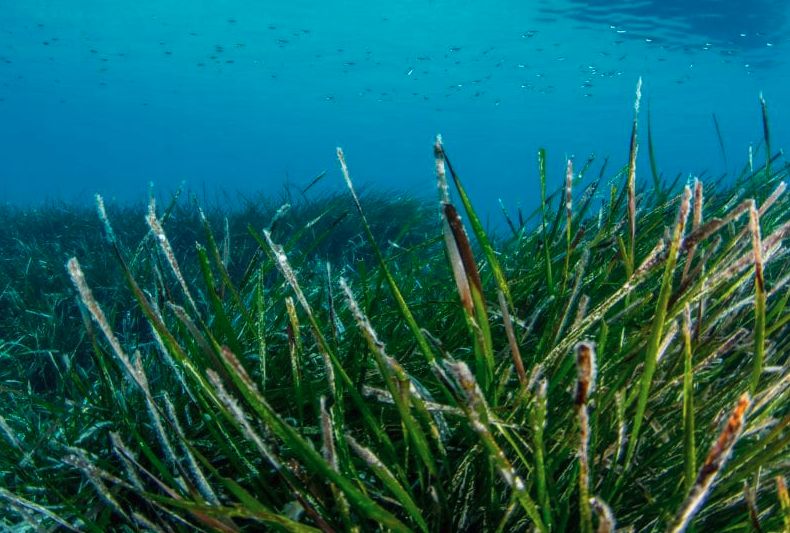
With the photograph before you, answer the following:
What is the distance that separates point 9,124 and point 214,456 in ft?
496

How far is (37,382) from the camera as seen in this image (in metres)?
3.41

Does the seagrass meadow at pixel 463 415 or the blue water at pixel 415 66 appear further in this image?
the blue water at pixel 415 66

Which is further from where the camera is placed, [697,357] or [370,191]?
[370,191]

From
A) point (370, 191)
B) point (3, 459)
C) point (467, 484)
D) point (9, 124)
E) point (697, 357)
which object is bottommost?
point (9, 124)

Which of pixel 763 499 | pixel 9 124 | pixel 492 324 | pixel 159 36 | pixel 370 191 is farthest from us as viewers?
pixel 9 124

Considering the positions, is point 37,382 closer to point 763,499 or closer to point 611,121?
point 763,499

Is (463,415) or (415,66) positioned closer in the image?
(463,415)

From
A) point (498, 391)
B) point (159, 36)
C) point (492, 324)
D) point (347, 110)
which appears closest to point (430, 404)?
point (498, 391)

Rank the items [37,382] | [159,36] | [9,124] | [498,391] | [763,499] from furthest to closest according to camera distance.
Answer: [9,124] → [159,36] → [37,382] → [498,391] → [763,499]

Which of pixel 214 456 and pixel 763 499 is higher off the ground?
pixel 763 499

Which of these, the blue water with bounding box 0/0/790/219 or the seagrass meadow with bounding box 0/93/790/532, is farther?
the blue water with bounding box 0/0/790/219

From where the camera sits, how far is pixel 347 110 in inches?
2913

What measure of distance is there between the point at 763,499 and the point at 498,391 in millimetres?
479

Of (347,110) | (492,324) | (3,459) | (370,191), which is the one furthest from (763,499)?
(347,110)
